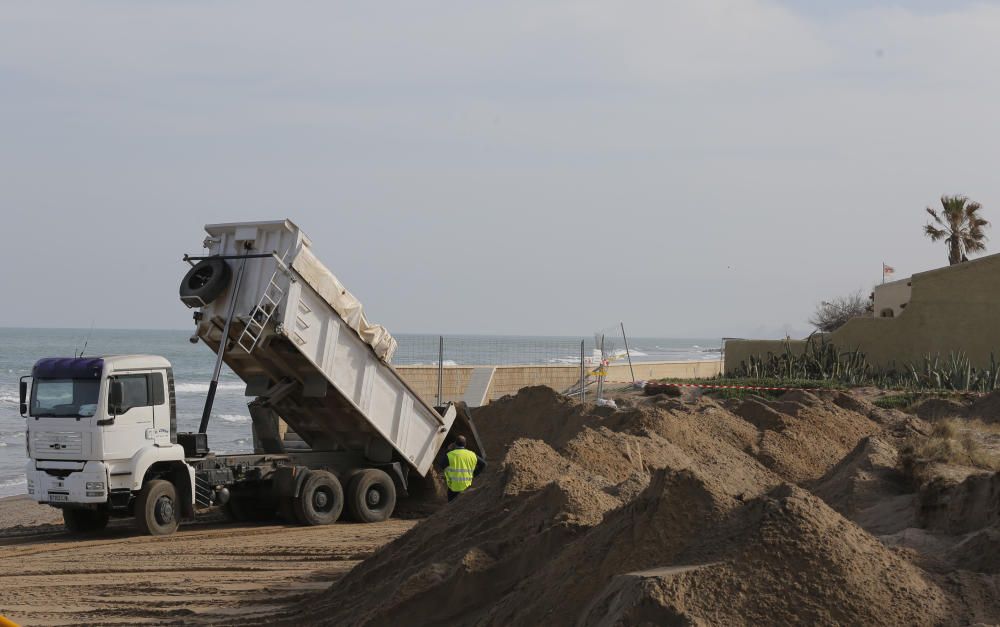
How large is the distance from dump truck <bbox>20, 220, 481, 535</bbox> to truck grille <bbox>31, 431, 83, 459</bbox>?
0.7 inches

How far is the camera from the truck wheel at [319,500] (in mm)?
16297

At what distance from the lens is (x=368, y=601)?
9.53 meters

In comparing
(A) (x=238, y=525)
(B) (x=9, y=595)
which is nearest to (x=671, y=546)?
(B) (x=9, y=595)

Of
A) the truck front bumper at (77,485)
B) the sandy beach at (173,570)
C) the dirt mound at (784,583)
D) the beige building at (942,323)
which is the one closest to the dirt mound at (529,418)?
the sandy beach at (173,570)

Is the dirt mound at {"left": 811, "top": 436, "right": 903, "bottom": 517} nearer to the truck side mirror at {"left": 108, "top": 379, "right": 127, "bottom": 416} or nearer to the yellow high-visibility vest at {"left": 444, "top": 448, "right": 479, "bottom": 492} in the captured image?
the yellow high-visibility vest at {"left": 444, "top": 448, "right": 479, "bottom": 492}

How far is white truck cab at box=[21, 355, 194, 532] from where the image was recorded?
1460 centimetres

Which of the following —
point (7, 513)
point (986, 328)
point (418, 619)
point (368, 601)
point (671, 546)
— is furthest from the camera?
point (986, 328)

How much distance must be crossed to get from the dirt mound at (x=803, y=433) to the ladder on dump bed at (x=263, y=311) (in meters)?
8.39

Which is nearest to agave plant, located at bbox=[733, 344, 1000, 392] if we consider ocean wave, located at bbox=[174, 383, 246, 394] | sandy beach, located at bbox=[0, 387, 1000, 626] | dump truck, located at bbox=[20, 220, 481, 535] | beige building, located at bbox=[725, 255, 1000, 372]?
beige building, located at bbox=[725, 255, 1000, 372]

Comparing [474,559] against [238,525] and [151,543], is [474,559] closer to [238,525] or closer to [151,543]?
[151,543]

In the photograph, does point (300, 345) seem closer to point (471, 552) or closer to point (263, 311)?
point (263, 311)

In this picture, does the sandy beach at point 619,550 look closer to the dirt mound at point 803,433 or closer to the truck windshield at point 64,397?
the dirt mound at point 803,433

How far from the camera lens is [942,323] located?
29.4 m

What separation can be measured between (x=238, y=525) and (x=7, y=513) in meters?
5.43
